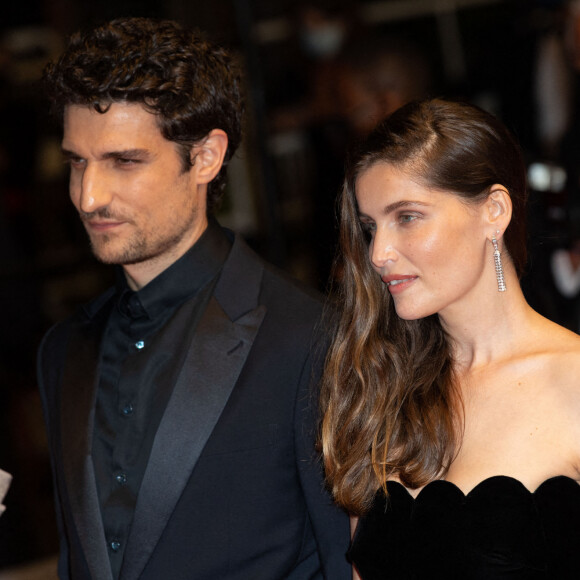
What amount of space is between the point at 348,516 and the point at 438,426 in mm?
289

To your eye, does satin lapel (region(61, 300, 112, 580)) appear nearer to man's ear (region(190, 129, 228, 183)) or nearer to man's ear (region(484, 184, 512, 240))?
man's ear (region(190, 129, 228, 183))

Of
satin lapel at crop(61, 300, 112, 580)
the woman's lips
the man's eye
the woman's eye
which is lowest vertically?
satin lapel at crop(61, 300, 112, 580)

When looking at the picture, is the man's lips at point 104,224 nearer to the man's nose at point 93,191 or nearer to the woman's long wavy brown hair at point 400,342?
the man's nose at point 93,191

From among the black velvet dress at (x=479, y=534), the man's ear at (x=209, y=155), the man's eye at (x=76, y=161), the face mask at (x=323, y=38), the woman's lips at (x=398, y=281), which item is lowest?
the black velvet dress at (x=479, y=534)

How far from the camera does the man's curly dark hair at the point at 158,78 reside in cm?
210

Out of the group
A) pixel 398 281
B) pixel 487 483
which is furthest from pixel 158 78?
pixel 487 483

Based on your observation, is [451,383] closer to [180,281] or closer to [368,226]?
[368,226]

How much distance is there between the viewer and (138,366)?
2.06 meters

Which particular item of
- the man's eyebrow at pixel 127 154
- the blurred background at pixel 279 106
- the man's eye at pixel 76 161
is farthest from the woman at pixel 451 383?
the blurred background at pixel 279 106

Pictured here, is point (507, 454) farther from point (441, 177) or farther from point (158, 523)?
point (158, 523)

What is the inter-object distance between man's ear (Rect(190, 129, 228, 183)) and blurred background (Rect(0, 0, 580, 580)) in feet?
7.64

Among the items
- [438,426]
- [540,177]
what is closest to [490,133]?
[438,426]

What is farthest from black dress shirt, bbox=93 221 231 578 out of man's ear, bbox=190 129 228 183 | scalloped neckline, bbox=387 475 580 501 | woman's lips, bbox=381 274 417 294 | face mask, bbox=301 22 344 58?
face mask, bbox=301 22 344 58

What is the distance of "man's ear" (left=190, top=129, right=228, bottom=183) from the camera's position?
7.25ft
